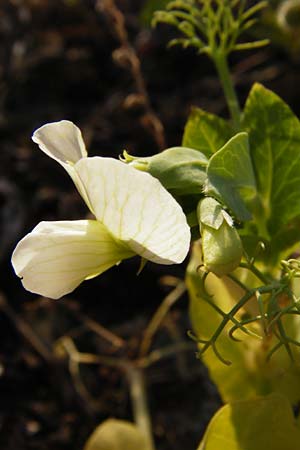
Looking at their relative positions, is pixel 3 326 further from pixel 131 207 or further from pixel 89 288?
pixel 131 207

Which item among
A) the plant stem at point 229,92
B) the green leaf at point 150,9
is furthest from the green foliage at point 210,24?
the green leaf at point 150,9

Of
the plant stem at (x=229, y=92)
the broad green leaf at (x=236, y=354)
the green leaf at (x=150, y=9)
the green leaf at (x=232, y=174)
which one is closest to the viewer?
the green leaf at (x=232, y=174)

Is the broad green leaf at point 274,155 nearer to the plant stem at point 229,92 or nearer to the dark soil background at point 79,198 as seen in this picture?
the plant stem at point 229,92

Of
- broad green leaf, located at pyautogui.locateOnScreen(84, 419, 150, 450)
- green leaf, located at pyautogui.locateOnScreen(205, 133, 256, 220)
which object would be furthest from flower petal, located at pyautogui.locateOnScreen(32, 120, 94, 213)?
broad green leaf, located at pyautogui.locateOnScreen(84, 419, 150, 450)

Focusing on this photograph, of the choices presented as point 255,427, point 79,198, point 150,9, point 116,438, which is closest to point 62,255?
point 255,427

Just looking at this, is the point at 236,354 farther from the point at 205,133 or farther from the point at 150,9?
the point at 150,9

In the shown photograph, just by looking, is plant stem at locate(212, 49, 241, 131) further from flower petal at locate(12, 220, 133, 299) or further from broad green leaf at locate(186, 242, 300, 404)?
flower petal at locate(12, 220, 133, 299)

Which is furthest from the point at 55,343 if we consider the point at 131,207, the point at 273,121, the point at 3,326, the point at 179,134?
the point at 131,207
